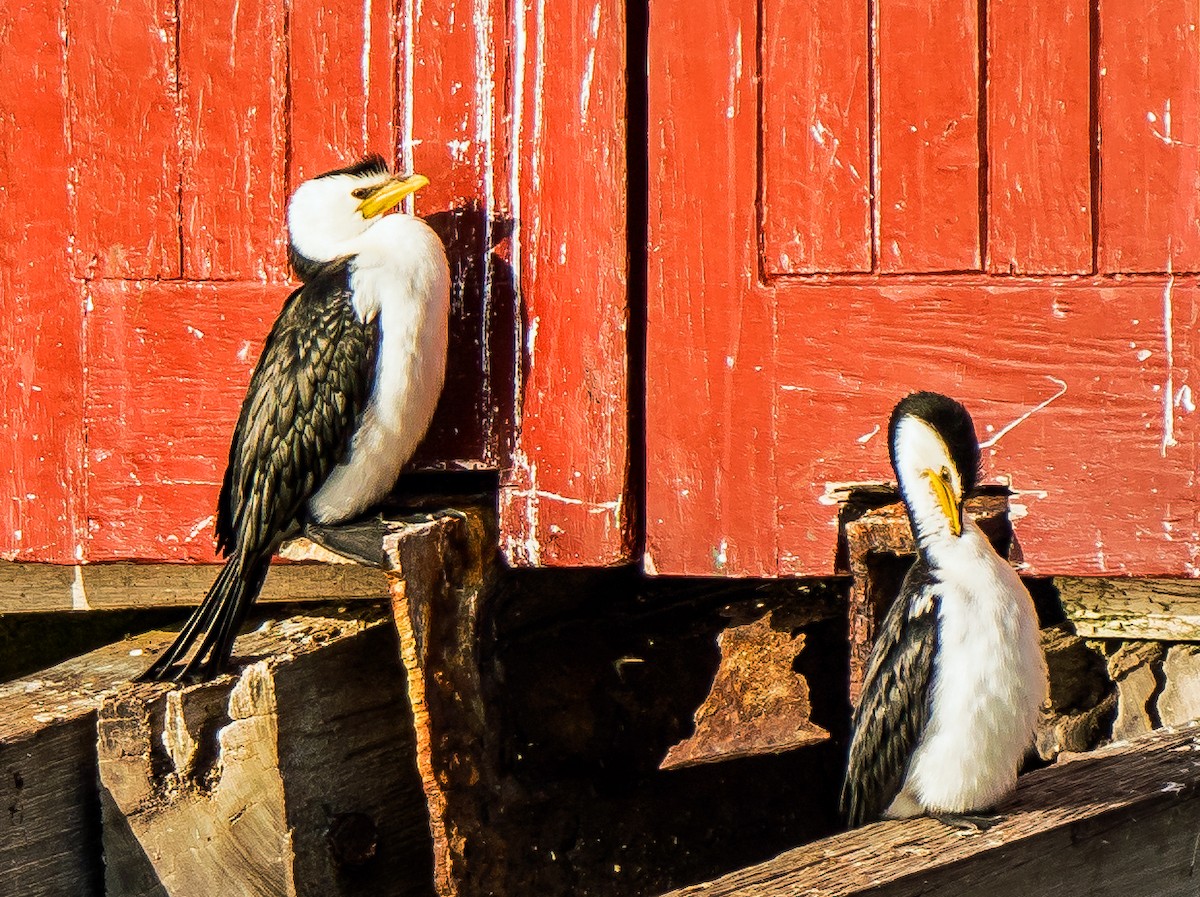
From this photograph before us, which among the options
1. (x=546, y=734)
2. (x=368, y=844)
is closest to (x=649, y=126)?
(x=546, y=734)

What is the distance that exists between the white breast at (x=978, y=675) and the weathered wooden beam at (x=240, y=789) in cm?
122

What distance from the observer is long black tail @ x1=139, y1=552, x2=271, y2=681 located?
3.36m

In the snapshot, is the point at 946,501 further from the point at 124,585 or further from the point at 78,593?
the point at 78,593

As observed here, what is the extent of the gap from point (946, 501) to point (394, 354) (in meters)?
1.22

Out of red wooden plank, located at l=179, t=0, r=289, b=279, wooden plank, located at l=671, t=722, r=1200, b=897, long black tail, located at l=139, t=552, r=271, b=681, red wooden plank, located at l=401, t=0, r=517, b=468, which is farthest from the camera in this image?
red wooden plank, located at l=179, t=0, r=289, b=279

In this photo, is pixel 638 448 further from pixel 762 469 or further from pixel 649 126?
pixel 649 126

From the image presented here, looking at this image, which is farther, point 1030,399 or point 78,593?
point 78,593

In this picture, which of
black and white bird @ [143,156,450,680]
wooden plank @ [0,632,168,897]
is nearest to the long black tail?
black and white bird @ [143,156,450,680]

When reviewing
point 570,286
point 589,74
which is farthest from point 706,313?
point 589,74

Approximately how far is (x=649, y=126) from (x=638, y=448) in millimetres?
709

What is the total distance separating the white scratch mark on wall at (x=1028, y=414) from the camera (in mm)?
3367

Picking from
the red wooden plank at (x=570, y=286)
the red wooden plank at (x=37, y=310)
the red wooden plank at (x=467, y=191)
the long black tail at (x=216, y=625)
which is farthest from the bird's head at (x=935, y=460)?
the red wooden plank at (x=37, y=310)

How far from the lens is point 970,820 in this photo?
2.81 meters

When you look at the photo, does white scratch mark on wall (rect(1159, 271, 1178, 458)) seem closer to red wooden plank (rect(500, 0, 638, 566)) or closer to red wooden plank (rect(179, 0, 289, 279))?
red wooden plank (rect(500, 0, 638, 566))
